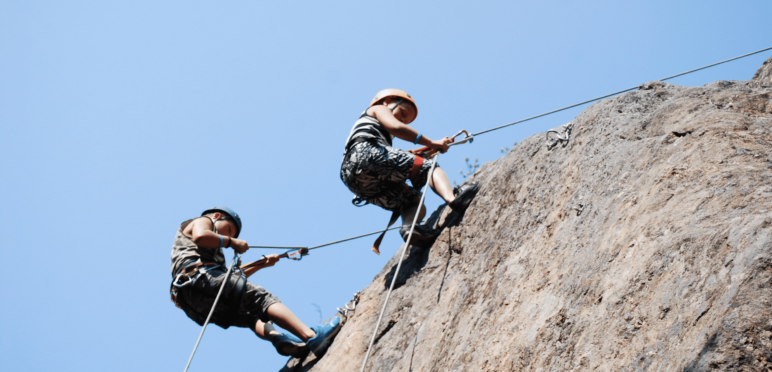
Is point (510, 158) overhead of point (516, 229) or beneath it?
overhead

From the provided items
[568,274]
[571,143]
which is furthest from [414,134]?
[568,274]

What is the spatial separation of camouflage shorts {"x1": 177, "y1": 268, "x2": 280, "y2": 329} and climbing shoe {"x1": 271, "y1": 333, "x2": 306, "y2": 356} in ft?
0.72

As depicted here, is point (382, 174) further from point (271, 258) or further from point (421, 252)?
point (271, 258)

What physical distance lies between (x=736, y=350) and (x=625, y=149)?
92.1 inches

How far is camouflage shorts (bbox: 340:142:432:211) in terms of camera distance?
616 centimetres

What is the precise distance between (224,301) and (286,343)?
726mm

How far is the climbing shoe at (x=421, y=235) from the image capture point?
6.05 meters

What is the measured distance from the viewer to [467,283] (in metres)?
5.14

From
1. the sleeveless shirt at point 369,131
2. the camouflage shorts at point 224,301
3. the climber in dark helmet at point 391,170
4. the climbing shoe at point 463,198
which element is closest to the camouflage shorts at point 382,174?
the climber in dark helmet at point 391,170

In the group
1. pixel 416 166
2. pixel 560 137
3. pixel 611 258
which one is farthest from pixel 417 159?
pixel 611 258

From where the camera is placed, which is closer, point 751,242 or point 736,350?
point 736,350

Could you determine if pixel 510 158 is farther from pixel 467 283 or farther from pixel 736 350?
pixel 736 350

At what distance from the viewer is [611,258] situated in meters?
3.66

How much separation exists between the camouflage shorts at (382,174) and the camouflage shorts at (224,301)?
140 cm
